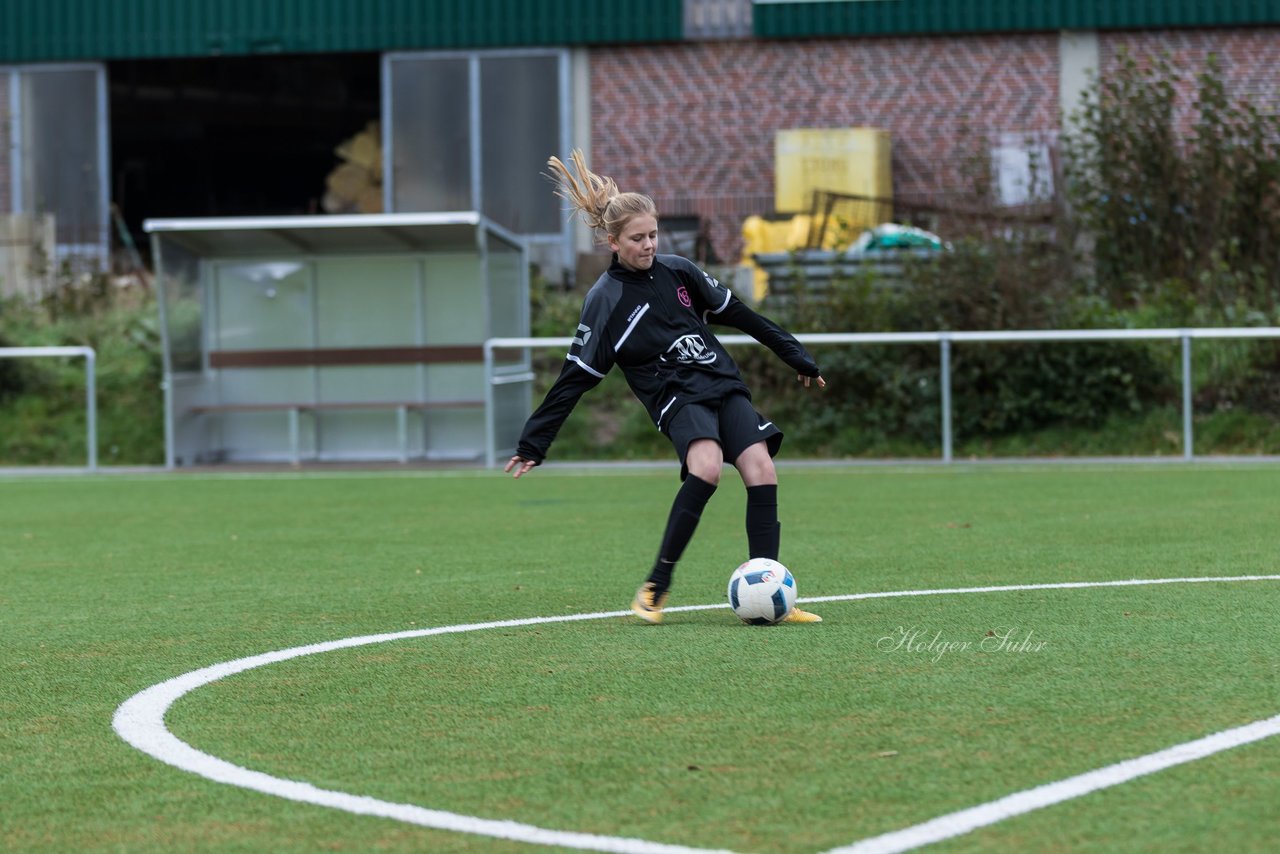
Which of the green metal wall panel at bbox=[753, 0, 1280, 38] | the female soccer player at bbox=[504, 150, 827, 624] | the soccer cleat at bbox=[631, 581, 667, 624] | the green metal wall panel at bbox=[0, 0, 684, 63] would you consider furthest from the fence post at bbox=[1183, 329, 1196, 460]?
the soccer cleat at bbox=[631, 581, 667, 624]

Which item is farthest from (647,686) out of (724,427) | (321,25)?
(321,25)

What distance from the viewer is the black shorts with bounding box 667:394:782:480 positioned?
6.72 meters

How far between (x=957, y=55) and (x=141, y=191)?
14.1 metres

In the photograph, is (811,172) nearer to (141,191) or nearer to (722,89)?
(722,89)

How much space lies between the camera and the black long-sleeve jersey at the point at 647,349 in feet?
22.2

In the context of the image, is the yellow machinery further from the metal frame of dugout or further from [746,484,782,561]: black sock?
[746,484,782,561]: black sock

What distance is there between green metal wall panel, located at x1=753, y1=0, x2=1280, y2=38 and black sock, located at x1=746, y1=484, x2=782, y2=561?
18864 millimetres

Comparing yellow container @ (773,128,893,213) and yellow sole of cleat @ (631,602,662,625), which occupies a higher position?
yellow container @ (773,128,893,213)

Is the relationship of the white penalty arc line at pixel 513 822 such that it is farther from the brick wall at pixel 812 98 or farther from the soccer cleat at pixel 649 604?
the brick wall at pixel 812 98

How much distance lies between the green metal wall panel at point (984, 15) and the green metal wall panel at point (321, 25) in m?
1.54

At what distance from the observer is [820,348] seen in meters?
18.1

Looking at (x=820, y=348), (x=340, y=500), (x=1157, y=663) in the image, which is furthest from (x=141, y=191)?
(x=1157, y=663)

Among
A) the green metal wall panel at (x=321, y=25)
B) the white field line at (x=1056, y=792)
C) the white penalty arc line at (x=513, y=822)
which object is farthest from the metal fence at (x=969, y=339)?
the white field line at (x=1056, y=792)

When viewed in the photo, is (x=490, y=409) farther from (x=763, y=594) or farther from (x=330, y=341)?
(x=763, y=594)
